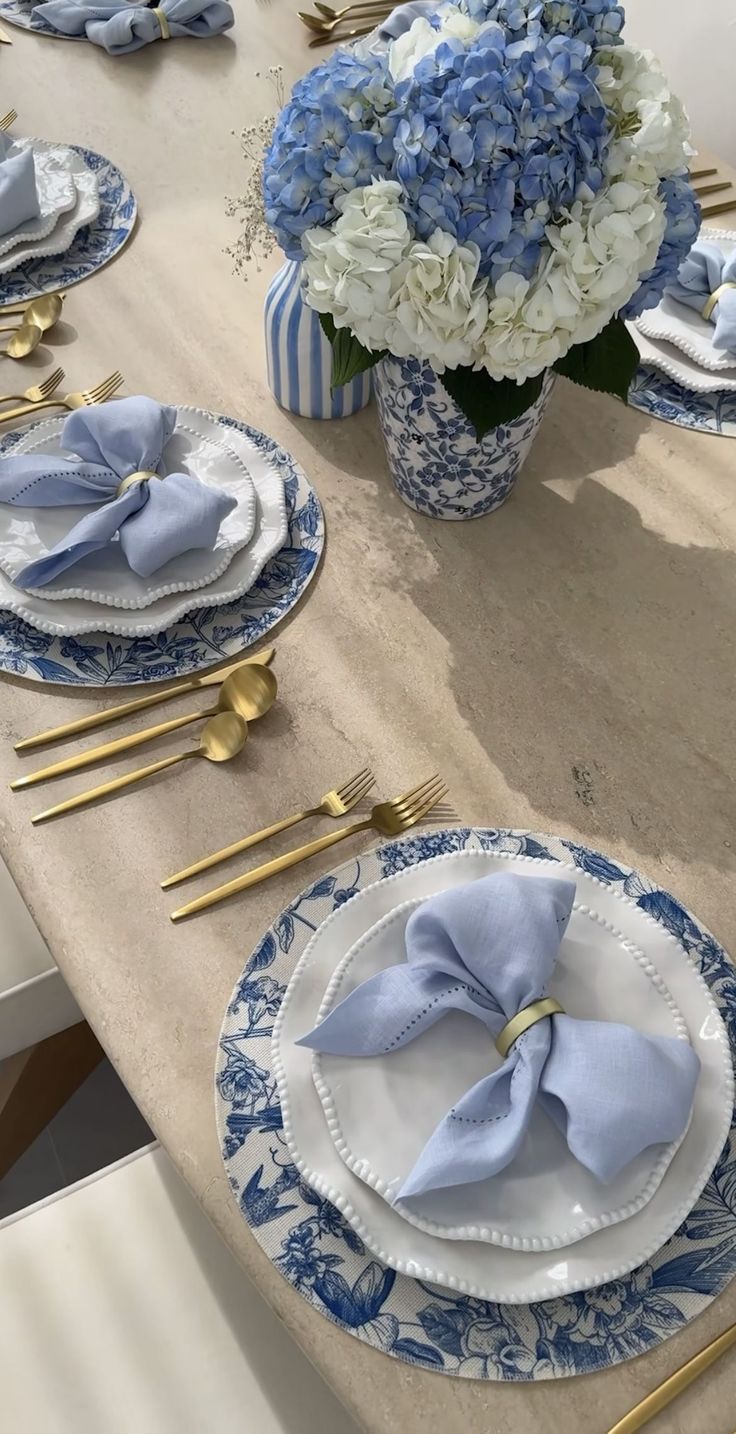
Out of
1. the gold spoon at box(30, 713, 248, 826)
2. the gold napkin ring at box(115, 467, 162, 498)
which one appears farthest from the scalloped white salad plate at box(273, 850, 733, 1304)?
the gold napkin ring at box(115, 467, 162, 498)

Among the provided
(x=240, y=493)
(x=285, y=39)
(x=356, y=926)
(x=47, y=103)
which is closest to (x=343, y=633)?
(x=240, y=493)

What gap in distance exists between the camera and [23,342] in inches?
42.0

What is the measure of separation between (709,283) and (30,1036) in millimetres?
990

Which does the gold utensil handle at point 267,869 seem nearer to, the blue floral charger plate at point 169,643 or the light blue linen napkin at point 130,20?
the blue floral charger plate at point 169,643

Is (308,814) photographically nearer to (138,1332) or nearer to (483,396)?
(483,396)

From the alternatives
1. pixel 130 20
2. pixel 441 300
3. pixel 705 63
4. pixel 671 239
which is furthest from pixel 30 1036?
pixel 705 63

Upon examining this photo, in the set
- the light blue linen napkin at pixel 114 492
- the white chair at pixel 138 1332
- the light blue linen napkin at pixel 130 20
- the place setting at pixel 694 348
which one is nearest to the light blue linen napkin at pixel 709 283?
the place setting at pixel 694 348

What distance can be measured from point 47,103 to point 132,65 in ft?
0.47

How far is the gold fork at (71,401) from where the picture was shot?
3.29 feet

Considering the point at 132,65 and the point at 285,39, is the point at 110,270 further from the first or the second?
the point at 285,39

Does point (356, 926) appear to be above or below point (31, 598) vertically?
below

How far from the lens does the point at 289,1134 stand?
0.61m

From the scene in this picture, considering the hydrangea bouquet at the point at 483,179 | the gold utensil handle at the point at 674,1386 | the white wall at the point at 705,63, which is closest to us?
the gold utensil handle at the point at 674,1386

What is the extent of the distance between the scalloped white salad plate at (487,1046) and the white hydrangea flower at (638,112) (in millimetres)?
453
